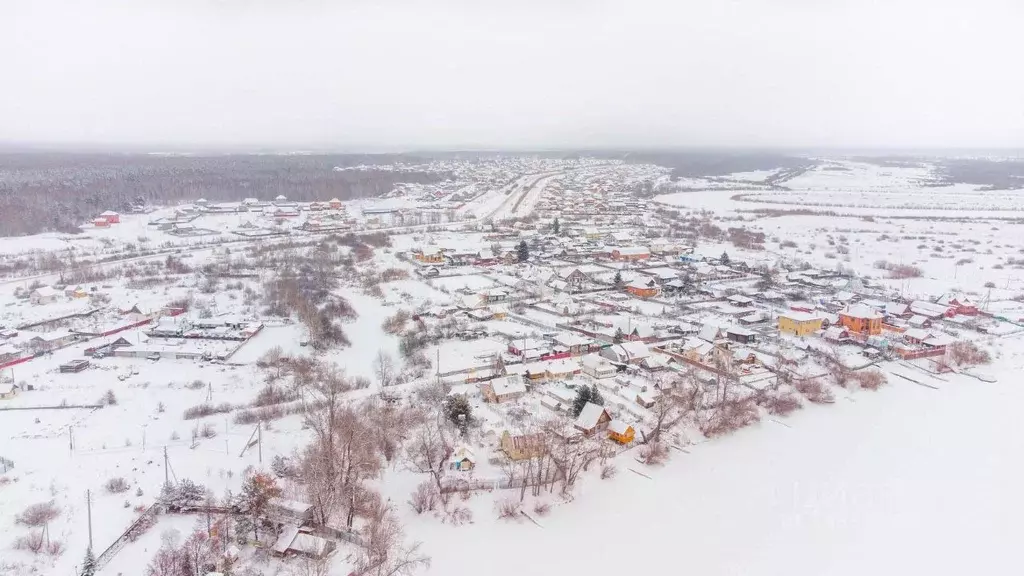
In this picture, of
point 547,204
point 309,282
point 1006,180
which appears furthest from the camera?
point 1006,180

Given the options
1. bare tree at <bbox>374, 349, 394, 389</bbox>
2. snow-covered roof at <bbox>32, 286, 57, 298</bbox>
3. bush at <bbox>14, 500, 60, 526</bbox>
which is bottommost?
bush at <bbox>14, 500, 60, 526</bbox>

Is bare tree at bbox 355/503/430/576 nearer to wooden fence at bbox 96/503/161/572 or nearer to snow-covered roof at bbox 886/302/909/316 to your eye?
wooden fence at bbox 96/503/161/572

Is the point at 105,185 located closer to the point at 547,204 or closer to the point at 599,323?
the point at 547,204

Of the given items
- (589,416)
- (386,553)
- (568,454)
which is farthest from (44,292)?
(568,454)

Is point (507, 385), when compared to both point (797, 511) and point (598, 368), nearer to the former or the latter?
point (598, 368)

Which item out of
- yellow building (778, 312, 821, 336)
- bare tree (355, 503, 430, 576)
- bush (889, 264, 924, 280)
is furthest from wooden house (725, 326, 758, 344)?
bush (889, 264, 924, 280)

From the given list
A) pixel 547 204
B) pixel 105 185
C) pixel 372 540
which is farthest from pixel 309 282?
pixel 105 185

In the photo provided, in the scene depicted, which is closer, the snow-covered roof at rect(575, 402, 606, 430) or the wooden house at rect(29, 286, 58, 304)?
the snow-covered roof at rect(575, 402, 606, 430)
